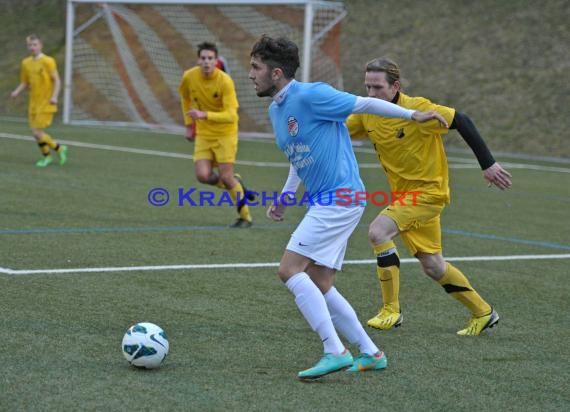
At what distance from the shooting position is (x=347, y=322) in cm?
554

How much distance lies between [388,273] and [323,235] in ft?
5.21

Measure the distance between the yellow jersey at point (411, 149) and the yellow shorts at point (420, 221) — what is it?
0.08m

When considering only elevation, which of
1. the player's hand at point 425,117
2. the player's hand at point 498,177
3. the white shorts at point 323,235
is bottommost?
the white shorts at point 323,235

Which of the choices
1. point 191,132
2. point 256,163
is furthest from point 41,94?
point 191,132

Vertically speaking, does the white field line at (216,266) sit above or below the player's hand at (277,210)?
below

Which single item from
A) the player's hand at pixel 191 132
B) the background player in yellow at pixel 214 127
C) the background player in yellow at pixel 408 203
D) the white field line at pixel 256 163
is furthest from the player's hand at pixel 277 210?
the white field line at pixel 256 163

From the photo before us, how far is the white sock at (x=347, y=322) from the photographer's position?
553cm

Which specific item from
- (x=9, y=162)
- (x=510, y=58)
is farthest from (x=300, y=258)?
(x=510, y=58)

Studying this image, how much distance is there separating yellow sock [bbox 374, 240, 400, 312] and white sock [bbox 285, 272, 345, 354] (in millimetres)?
1518

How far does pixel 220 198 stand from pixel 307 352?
755 centimetres

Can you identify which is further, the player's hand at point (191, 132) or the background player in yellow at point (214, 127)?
the player's hand at point (191, 132)

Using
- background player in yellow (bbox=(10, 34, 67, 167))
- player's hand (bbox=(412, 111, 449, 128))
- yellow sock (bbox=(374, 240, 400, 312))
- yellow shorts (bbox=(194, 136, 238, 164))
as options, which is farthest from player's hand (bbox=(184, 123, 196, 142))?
player's hand (bbox=(412, 111, 449, 128))

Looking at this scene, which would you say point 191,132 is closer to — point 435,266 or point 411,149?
point 411,149

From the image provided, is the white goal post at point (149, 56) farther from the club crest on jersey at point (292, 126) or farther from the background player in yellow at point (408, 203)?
the club crest on jersey at point (292, 126)
